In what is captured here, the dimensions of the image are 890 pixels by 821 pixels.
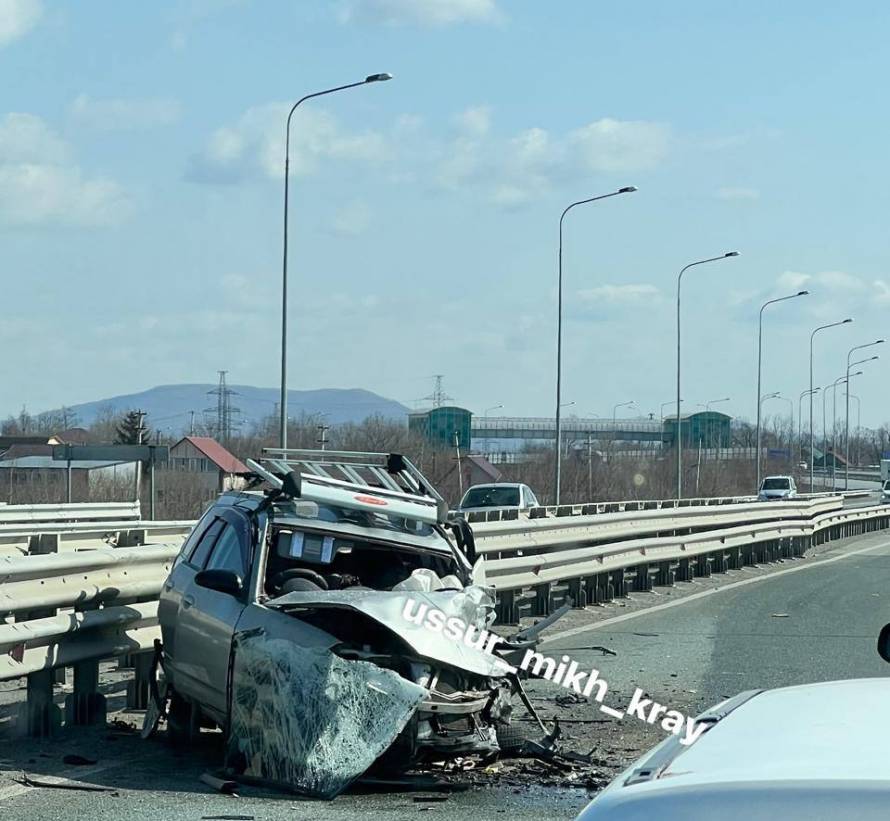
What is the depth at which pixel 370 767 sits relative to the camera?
7582mm

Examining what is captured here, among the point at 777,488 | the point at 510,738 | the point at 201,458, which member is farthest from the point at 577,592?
the point at 201,458

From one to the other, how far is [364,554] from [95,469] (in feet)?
249

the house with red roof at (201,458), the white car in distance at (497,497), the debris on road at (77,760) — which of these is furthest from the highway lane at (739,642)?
the house with red roof at (201,458)

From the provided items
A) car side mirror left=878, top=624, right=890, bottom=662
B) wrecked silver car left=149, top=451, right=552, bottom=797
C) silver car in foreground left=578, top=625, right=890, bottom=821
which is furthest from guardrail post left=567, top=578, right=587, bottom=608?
silver car in foreground left=578, top=625, right=890, bottom=821

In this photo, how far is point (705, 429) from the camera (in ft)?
383

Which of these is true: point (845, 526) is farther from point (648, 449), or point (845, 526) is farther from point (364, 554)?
point (648, 449)

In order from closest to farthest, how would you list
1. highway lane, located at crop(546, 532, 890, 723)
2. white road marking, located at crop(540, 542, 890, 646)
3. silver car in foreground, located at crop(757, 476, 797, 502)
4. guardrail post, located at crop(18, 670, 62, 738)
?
guardrail post, located at crop(18, 670, 62, 738), highway lane, located at crop(546, 532, 890, 723), white road marking, located at crop(540, 542, 890, 646), silver car in foreground, located at crop(757, 476, 797, 502)

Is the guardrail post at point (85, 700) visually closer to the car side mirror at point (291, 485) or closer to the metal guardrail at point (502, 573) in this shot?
the metal guardrail at point (502, 573)

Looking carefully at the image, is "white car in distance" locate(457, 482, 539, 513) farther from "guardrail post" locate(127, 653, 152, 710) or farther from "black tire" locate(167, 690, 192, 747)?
"black tire" locate(167, 690, 192, 747)

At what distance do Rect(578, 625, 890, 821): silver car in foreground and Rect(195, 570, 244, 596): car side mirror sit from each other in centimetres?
475

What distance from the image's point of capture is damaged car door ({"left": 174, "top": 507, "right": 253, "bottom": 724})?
797 centimetres

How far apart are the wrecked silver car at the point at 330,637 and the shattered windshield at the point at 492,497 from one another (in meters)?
24.8

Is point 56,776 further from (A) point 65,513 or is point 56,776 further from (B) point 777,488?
(B) point 777,488

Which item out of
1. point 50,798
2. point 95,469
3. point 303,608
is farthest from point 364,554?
point 95,469
